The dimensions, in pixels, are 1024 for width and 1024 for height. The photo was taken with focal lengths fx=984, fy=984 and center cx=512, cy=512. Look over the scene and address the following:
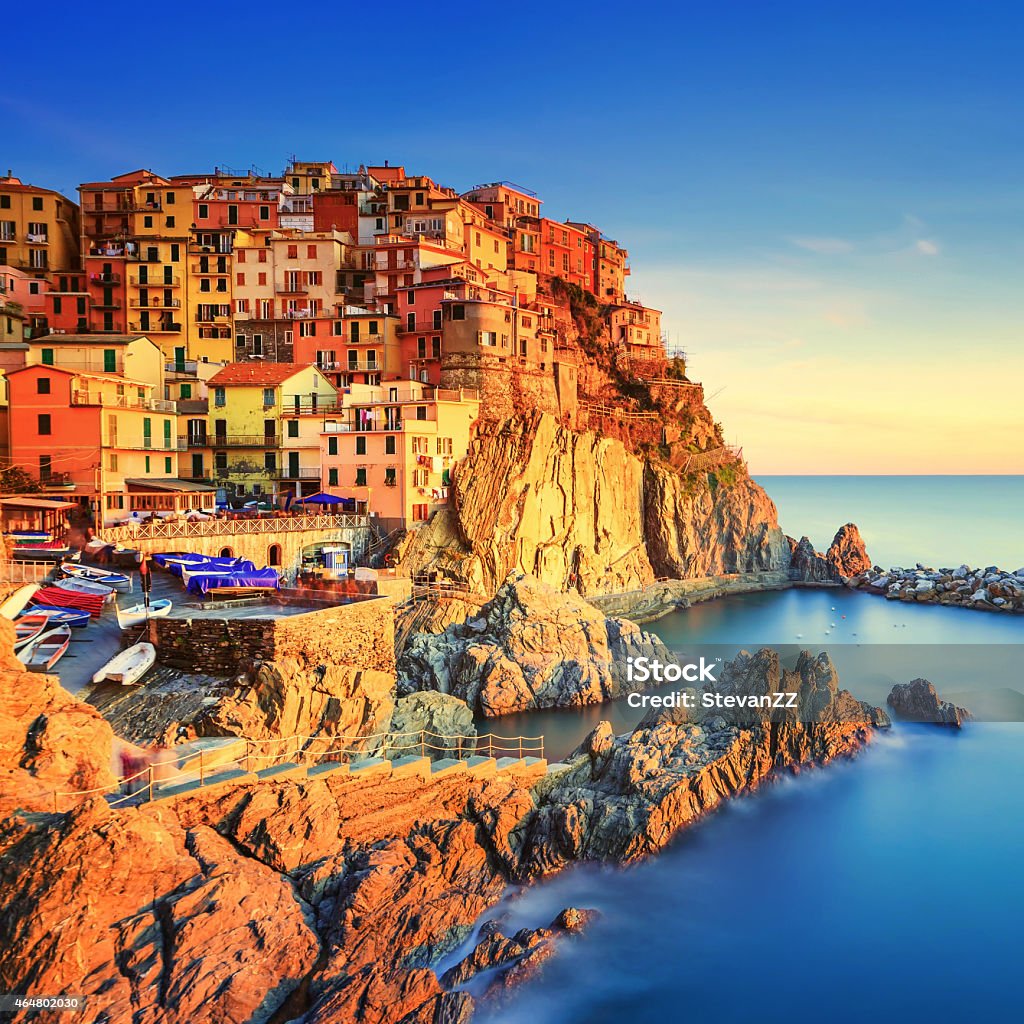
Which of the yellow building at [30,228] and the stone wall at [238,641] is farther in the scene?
the yellow building at [30,228]

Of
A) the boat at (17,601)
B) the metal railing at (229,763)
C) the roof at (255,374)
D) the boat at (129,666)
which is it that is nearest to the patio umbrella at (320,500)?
the roof at (255,374)

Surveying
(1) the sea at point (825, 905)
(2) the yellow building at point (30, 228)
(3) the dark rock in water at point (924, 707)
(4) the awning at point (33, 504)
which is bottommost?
(1) the sea at point (825, 905)

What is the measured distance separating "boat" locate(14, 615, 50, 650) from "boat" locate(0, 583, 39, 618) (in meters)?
0.28

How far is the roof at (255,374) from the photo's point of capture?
45.7 metres

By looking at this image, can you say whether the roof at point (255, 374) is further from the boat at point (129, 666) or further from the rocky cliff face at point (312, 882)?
the rocky cliff face at point (312, 882)

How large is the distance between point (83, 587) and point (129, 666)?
5.42m

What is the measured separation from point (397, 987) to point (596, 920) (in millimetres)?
4411

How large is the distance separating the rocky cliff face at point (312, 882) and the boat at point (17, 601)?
987 cm

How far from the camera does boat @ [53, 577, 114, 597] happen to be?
83.0 ft

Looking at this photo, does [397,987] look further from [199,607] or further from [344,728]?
[199,607]

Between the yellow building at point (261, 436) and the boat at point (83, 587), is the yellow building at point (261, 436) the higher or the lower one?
the higher one

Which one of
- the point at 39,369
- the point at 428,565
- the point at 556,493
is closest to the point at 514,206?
the point at 556,493

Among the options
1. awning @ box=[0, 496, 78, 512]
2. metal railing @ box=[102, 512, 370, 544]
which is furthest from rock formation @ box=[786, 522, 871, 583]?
awning @ box=[0, 496, 78, 512]

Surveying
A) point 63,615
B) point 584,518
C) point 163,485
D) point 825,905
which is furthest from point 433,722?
point 584,518
